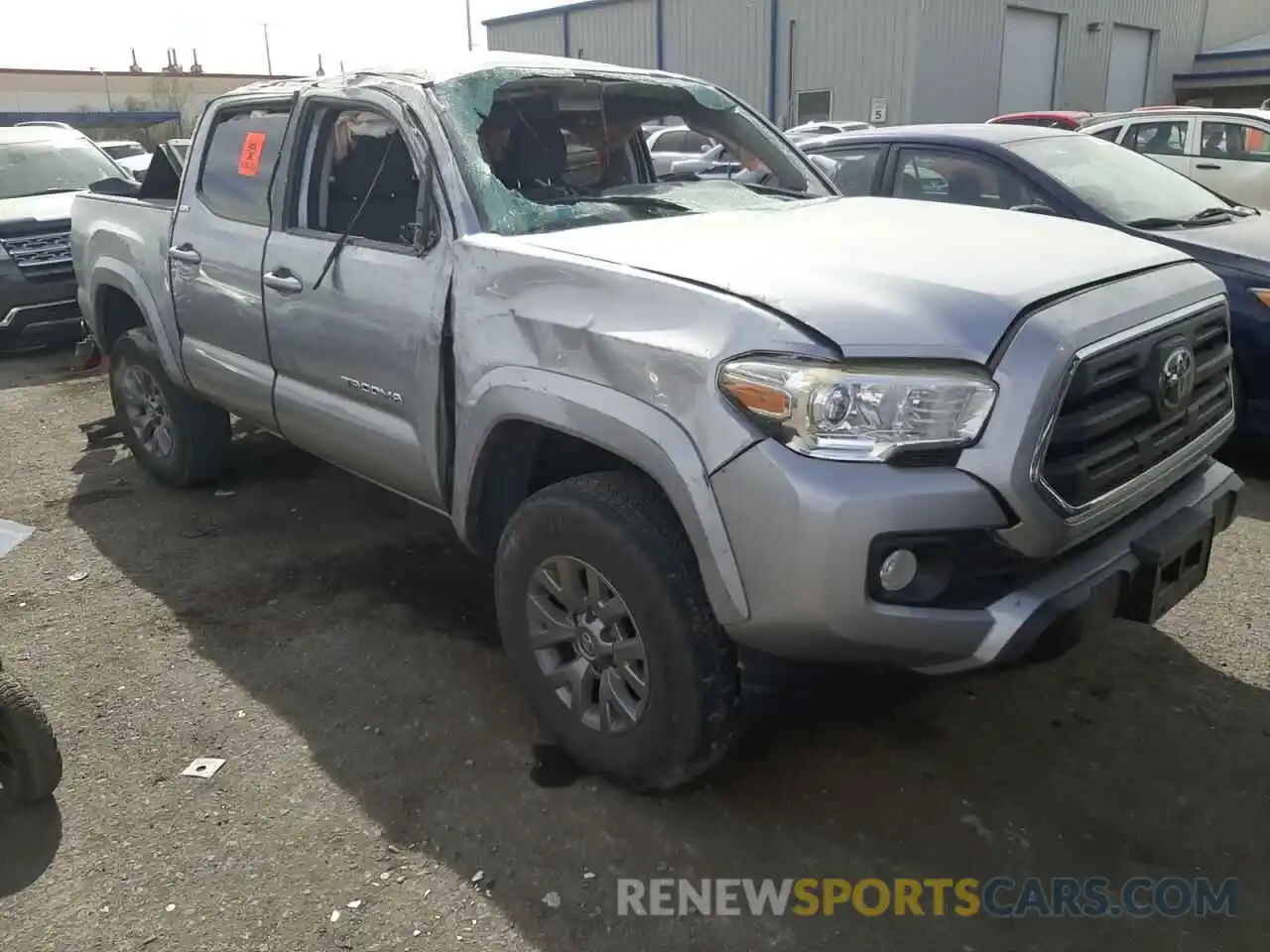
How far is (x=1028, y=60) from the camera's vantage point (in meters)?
23.9

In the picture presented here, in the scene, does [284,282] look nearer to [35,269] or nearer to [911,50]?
[35,269]

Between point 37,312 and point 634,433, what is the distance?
7680 mm

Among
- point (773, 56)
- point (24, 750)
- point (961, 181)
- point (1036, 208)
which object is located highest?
point (773, 56)

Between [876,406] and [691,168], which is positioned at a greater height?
[691,168]

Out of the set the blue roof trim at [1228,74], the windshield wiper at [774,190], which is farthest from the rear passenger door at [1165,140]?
the blue roof trim at [1228,74]

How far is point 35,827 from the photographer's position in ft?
9.10

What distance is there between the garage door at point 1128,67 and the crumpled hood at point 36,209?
81.1ft

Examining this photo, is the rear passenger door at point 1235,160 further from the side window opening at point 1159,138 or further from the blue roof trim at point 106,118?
the blue roof trim at point 106,118

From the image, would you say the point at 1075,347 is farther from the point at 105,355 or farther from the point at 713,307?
the point at 105,355

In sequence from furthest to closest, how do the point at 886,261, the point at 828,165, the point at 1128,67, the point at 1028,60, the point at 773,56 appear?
the point at 1128,67 → the point at 773,56 → the point at 1028,60 → the point at 828,165 → the point at 886,261

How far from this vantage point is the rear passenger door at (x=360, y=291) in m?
3.16

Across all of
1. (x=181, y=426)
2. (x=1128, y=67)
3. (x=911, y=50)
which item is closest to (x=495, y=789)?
(x=181, y=426)

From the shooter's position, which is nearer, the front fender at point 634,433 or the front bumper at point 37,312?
the front fender at point 634,433

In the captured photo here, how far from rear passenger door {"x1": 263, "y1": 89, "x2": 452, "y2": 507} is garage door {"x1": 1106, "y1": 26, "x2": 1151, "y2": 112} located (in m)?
26.9
